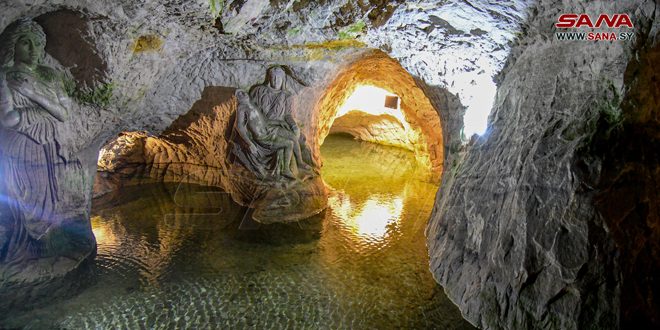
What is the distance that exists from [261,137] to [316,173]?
1.27m

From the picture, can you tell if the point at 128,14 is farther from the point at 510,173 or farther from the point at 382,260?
the point at 510,173

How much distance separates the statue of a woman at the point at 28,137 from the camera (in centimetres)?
419

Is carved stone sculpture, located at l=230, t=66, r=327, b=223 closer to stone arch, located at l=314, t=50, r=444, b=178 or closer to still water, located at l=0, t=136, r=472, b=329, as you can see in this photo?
still water, located at l=0, t=136, r=472, b=329

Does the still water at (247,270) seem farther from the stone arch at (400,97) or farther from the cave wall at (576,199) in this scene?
the stone arch at (400,97)

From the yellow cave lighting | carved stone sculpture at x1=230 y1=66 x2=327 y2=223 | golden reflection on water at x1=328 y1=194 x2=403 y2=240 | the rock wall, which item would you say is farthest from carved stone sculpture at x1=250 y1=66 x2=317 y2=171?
the rock wall

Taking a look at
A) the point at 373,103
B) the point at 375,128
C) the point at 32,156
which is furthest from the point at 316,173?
the point at 375,128

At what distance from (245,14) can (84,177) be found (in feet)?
10.1

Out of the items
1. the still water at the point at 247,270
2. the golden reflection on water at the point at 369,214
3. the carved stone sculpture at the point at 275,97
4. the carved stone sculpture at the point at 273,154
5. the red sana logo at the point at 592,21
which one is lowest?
the still water at the point at 247,270

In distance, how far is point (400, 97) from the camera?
Result: 920cm

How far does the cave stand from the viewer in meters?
3.61

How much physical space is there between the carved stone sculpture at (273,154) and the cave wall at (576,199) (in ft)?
10.2

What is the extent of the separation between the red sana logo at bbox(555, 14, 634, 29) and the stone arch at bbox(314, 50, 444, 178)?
139 inches

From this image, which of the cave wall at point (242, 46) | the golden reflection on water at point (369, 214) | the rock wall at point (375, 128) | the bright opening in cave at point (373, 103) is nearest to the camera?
the cave wall at point (242, 46)

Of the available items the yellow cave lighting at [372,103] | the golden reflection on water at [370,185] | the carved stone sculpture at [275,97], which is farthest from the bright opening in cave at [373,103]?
the carved stone sculpture at [275,97]
